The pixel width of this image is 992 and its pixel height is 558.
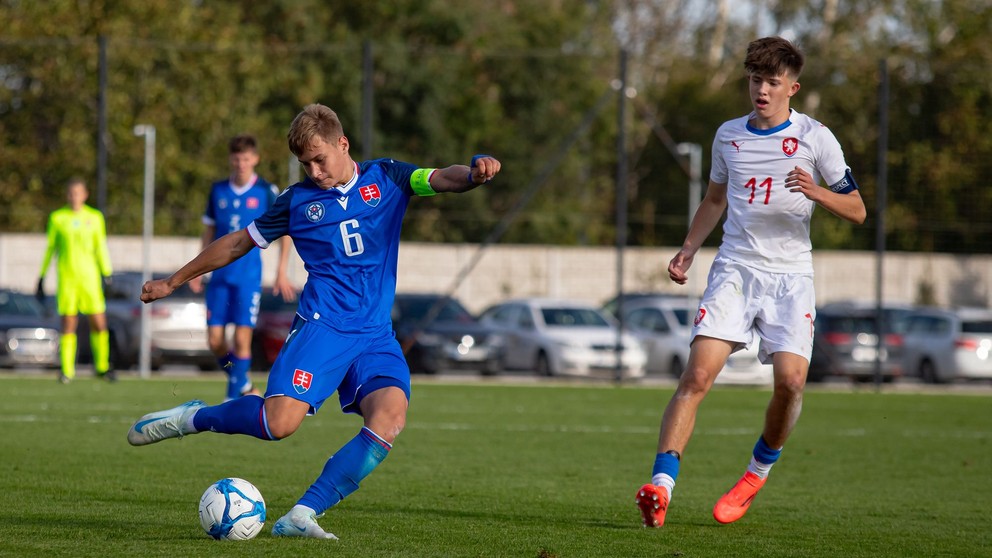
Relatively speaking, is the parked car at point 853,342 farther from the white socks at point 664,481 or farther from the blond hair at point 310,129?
the blond hair at point 310,129

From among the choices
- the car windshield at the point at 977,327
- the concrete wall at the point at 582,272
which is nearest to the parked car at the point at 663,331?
the car windshield at the point at 977,327

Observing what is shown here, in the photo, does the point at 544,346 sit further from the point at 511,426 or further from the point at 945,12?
the point at 945,12

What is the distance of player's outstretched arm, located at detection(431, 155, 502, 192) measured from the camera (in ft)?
18.6

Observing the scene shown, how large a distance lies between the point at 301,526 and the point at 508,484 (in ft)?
8.84

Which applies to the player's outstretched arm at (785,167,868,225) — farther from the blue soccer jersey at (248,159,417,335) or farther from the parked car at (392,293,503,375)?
the parked car at (392,293,503,375)

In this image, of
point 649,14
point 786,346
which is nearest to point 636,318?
point 786,346

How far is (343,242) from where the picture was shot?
6012mm

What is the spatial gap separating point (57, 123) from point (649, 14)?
76.6ft

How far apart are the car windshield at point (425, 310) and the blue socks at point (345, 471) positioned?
17185 mm

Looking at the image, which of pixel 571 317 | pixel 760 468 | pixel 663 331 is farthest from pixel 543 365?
pixel 760 468

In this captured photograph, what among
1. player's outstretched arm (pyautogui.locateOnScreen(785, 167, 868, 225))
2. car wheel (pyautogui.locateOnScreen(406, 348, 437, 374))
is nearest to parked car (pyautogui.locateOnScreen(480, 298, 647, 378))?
car wheel (pyautogui.locateOnScreen(406, 348, 437, 374))

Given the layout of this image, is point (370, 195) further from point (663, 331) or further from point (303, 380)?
point (663, 331)

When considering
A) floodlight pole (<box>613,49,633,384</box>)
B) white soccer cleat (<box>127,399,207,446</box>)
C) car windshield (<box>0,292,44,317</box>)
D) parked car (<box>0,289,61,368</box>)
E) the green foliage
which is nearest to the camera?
white soccer cleat (<box>127,399,207,446</box>)

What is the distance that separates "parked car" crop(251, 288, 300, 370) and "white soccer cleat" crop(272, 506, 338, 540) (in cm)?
1671
